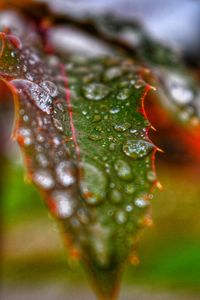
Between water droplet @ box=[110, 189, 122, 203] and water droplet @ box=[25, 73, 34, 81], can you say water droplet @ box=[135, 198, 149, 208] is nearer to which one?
water droplet @ box=[110, 189, 122, 203]

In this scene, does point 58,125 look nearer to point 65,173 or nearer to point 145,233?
point 65,173

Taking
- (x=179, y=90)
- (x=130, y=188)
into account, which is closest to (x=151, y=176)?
(x=130, y=188)

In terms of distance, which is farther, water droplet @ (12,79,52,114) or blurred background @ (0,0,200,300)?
blurred background @ (0,0,200,300)

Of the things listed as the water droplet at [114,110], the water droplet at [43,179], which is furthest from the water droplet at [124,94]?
the water droplet at [43,179]

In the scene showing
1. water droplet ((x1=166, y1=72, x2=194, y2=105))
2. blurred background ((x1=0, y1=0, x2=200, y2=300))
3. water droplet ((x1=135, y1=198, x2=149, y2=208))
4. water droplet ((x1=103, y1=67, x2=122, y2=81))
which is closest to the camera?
water droplet ((x1=135, y1=198, x2=149, y2=208))

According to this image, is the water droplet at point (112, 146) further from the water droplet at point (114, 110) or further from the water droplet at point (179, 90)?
the water droplet at point (179, 90)

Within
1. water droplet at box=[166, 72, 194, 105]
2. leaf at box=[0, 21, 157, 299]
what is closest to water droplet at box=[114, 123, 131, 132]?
leaf at box=[0, 21, 157, 299]
